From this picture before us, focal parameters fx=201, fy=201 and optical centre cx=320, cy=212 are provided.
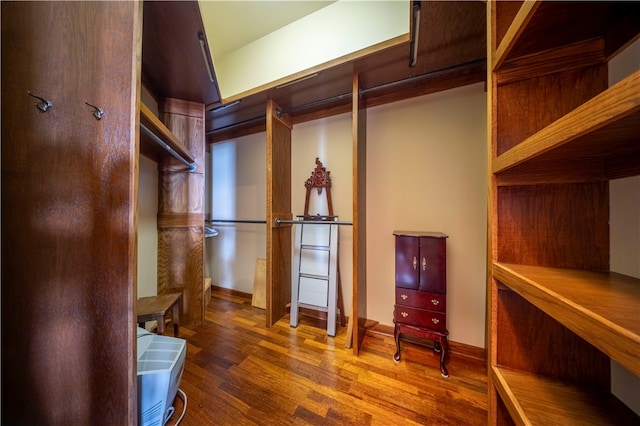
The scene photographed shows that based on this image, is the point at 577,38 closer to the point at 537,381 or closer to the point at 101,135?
the point at 537,381

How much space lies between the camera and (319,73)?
156 centimetres

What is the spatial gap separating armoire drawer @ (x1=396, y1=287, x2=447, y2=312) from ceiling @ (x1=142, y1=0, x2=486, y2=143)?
161 centimetres

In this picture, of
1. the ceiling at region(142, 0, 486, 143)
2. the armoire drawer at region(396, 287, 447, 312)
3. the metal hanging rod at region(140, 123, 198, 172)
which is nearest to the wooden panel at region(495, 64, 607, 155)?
the ceiling at region(142, 0, 486, 143)

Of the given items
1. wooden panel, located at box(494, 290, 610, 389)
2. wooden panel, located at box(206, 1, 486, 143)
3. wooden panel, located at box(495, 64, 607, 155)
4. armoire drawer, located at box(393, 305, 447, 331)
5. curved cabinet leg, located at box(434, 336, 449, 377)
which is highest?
wooden panel, located at box(206, 1, 486, 143)

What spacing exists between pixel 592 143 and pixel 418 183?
1220 millimetres

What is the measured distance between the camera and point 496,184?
0.81 metres

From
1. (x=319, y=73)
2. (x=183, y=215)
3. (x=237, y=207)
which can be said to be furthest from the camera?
(x=237, y=207)

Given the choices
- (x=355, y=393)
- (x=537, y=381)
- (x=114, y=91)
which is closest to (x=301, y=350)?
(x=355, y=393)

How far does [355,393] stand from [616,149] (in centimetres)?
157

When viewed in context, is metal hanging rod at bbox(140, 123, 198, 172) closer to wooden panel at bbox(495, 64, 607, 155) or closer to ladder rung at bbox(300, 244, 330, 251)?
ladder rung at bbox(300, 244, 330, 251)

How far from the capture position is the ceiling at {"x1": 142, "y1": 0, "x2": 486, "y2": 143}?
1.13m

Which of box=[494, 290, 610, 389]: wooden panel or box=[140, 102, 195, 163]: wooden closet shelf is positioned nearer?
box=[494, 290, 610, 389]: wooden panel

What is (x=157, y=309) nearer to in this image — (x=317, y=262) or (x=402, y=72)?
(x=317, y=262)

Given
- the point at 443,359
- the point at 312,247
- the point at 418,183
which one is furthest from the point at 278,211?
the point at 443,359
